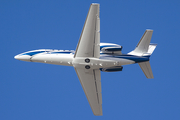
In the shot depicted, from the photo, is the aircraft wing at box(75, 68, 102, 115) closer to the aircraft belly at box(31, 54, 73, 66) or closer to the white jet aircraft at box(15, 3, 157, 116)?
the white jet aircraft at box(15, 3, 157, 116)

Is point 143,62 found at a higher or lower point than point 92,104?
higher

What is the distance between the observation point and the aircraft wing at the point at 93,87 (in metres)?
19.3

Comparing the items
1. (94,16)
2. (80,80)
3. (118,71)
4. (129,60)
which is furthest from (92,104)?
(94,16)

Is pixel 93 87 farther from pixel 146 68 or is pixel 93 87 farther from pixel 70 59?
pixel 146 68

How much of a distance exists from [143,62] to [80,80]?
6517 mm

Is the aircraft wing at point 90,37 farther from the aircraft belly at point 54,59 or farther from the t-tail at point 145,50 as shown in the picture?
the t-tail at point 145,50

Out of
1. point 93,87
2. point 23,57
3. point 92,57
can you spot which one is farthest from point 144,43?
point 23,57

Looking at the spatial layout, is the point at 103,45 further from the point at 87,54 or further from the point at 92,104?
the point at 92,104

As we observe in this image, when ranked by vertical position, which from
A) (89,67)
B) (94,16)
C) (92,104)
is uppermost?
(94,16)

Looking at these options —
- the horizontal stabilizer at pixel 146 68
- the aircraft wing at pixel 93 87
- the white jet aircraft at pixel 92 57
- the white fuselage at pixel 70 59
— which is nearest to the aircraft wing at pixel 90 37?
the white jet aircraft at pixel 92 57

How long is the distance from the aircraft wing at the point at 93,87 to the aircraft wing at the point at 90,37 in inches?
71.4

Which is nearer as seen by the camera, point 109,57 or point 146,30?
point 109,57

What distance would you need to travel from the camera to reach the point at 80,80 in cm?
1933

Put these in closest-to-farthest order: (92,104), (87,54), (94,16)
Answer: (94,16)
(87,54)
(92,104)
